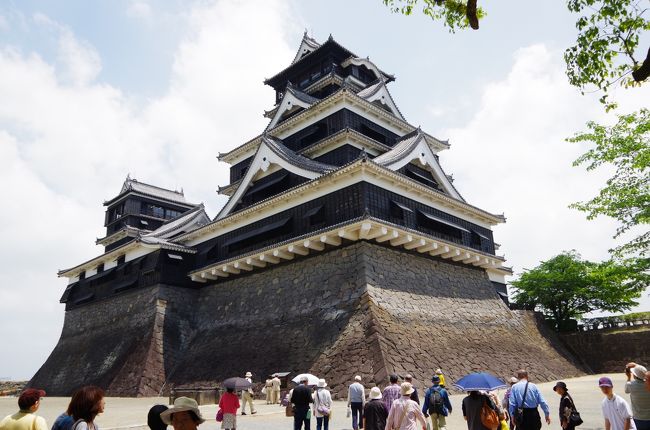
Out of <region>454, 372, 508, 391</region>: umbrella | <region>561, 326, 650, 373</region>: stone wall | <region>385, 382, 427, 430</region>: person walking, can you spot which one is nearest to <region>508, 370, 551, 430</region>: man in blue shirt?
<region>454, 372, 508, 391</region>: umbrella

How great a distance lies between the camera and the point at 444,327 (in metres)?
17.5

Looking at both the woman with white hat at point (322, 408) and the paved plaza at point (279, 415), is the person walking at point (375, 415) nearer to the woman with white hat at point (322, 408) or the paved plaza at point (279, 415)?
the woman with white hat at point (322, 408)

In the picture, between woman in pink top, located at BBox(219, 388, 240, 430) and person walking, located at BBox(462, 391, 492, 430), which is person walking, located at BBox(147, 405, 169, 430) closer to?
person walking, located at BBox(462, 391, 492, 430)

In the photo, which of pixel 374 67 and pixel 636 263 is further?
pixel 374 67

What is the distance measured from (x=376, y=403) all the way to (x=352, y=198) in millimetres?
11361

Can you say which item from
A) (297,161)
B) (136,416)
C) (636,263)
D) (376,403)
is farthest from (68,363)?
(636,263)

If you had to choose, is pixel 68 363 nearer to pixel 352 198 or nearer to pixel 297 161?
pixel 297 161

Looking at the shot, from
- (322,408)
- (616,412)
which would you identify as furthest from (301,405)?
(616,412)

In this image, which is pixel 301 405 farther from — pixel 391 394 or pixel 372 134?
Answer: pixel 372 134

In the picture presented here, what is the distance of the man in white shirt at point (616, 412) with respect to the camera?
5.52 metres

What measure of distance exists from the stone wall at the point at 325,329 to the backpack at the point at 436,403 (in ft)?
17.5

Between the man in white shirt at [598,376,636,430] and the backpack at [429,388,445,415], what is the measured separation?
2.84 m

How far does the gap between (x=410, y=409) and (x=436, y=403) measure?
2.43m

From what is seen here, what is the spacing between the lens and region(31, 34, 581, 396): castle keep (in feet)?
53.8
